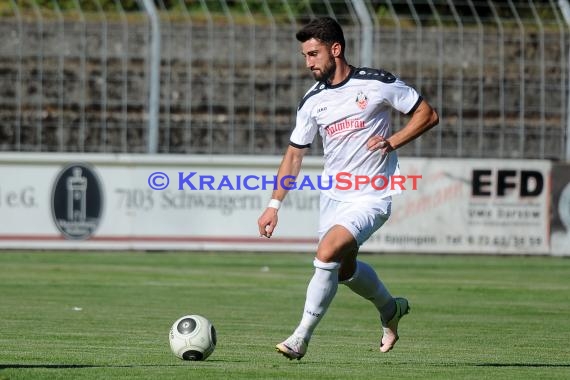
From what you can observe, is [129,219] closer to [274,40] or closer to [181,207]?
[181,207]

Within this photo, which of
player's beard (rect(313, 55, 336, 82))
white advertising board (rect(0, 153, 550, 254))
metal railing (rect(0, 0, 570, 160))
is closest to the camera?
player's beard (rect(313, 55, 336, 82))

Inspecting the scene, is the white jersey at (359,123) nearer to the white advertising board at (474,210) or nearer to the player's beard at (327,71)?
the player's beard at (327,71)

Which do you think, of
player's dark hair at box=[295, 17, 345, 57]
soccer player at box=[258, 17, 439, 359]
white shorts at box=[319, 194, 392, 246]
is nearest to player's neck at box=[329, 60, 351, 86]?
soccer player at box=[258, 17, 439, 359]

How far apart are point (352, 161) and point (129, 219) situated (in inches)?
493

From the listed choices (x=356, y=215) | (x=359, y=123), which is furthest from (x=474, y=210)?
(x=356, y=215)

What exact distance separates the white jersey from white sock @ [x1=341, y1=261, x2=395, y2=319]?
1.79 feet

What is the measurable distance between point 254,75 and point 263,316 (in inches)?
373

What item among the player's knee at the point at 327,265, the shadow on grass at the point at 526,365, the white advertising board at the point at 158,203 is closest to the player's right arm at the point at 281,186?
the player's knee at the point at 327,265

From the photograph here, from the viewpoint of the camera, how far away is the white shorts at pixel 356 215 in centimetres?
883

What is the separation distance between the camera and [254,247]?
21.4m

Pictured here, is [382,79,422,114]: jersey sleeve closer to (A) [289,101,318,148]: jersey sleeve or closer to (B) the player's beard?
(B) the player's beard

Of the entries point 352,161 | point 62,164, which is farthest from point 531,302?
point 62,164

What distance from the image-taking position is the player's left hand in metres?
8.68

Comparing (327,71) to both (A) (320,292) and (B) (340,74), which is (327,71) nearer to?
(B) (340,74)
